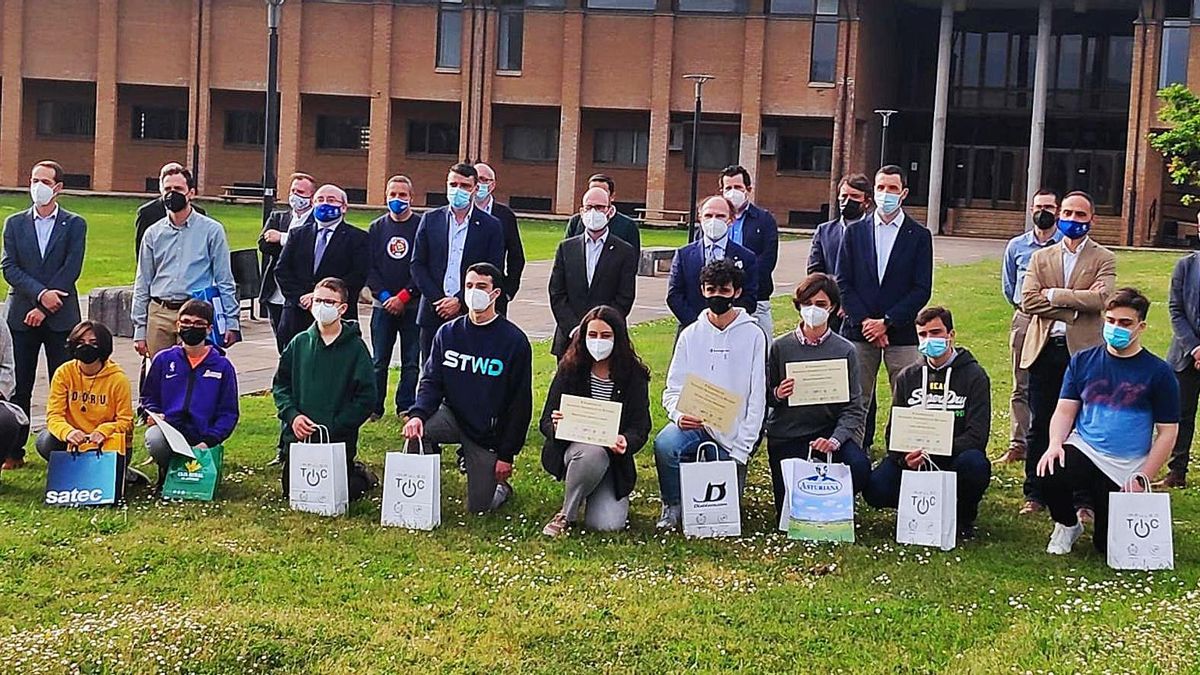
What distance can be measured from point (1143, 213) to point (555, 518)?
149 feet

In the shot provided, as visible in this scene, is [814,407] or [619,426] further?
[814,407]

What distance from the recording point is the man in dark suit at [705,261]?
33.8 ft

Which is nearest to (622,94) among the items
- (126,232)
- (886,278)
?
(126,232)

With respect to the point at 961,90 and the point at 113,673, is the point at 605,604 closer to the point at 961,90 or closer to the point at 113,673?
the point at 113,673

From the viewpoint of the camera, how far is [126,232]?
34.1 metres

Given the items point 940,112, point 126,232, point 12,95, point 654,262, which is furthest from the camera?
point 12,95

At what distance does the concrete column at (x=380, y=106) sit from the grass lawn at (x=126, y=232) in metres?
4.06

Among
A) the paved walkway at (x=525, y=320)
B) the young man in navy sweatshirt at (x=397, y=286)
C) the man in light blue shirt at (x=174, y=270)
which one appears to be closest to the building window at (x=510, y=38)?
the paved walkway at (x=525, y=320)

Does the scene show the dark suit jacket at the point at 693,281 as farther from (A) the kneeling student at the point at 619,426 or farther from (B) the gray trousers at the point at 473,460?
(B) the gray trousers at the point at 473,460

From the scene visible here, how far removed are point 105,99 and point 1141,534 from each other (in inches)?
2025

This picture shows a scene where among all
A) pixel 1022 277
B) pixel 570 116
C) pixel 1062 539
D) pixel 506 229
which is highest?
pixel 570 116

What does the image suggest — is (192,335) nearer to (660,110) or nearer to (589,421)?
(589,421)

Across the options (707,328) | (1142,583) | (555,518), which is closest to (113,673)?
(555,518)

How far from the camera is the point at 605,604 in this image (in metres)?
7.18
